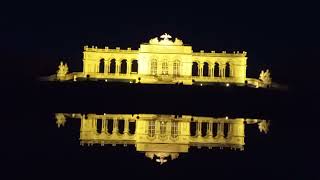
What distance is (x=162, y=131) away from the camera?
33.2 metres

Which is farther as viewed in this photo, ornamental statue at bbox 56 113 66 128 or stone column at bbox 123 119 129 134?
ornamental statue at bbox 56 113 66 128

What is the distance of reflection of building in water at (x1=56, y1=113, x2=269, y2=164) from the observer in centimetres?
2804

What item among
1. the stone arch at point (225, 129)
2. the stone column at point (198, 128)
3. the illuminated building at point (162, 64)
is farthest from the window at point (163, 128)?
the illuminated building at point (162, 64)

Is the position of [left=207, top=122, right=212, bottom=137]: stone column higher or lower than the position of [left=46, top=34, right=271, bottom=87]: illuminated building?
lower

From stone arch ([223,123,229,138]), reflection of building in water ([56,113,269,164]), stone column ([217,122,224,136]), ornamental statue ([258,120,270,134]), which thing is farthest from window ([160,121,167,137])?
ornamental statue ([258,120,270,134])

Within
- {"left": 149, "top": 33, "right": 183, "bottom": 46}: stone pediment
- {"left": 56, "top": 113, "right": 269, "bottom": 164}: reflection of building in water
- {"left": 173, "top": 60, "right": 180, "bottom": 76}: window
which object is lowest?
{"left": 56, "top": 113, "right": 269, "bottom": 164}: reflection of building in water

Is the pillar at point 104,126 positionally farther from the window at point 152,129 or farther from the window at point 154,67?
the window at point 154,67

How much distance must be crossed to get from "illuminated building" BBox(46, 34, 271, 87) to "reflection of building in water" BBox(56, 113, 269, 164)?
18.9 m

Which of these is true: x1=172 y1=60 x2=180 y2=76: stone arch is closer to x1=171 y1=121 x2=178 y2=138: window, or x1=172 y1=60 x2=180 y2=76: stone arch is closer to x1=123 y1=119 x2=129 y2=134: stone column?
x1=123 y1=119 x2=129 y2=134: stone column

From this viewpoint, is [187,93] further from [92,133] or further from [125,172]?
[125,172]

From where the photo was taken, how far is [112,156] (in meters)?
23.9

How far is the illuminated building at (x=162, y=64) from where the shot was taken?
2419 inches

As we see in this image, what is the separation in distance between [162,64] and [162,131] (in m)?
29.0

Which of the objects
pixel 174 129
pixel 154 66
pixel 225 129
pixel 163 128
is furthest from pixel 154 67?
pixel 174 129
